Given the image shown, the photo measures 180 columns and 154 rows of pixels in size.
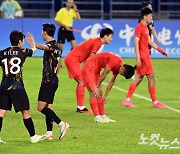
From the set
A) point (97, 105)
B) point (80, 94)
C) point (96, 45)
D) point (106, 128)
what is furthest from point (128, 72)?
point (80, 94)

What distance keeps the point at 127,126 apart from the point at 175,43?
17.1 metres

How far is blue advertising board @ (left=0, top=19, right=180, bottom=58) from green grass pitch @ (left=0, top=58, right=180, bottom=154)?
9.30 meters

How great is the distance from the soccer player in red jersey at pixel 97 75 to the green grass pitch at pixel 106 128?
0.29 meters

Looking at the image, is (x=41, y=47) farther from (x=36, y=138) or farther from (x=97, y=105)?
(x=97, y=105)

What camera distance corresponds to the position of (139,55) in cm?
1738

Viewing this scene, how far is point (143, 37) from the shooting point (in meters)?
17.3

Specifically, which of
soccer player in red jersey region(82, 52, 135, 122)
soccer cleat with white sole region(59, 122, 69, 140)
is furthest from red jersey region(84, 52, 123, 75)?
soccer cleat with white sole region(59, 122, 69, 140)

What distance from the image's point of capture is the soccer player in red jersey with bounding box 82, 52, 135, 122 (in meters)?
14.2

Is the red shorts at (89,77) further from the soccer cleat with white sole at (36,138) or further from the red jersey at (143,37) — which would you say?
the red jersey at (143,37)

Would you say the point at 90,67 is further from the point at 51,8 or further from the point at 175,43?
the point at 51,8

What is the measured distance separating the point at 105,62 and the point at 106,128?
1.37 meters

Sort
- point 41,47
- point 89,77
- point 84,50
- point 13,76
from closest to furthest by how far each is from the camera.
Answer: point 13,76
point 41,47
point 89,77
point 84,50

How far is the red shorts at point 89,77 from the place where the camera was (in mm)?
14453

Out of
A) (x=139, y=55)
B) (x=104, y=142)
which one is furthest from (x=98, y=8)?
(x=104, y=142)
